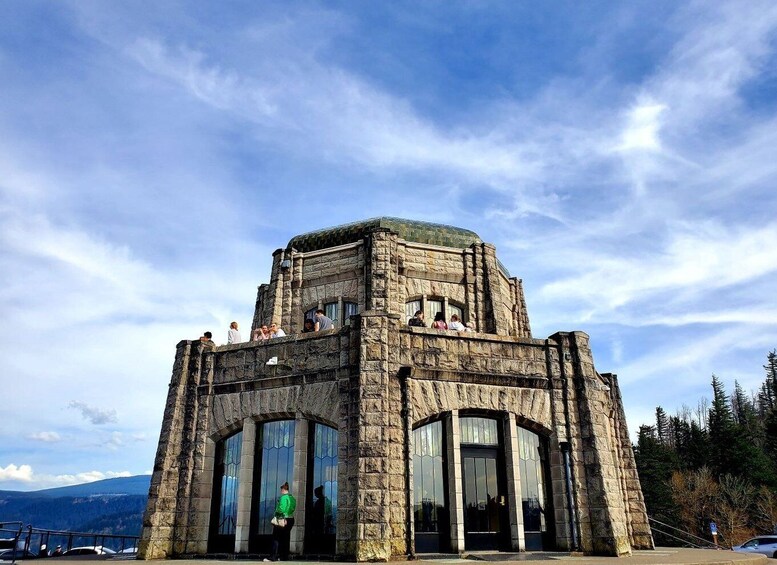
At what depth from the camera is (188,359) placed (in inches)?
583

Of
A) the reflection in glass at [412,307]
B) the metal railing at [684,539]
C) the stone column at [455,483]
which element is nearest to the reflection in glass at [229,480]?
the stone column at [455,483]

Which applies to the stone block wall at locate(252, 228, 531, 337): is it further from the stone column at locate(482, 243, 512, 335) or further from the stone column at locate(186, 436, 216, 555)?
the stone column at locate(186, 436, 216, 555)

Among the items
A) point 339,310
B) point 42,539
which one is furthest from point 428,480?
point 42,539

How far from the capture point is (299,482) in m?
12.9

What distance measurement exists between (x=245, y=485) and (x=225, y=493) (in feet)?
2.47

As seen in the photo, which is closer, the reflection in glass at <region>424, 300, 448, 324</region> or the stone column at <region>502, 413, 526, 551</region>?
the stone column at <region>502, 413, 526, 551</region>

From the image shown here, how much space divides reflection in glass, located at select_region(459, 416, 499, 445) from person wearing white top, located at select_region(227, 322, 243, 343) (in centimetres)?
595

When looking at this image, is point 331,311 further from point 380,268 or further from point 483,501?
point 483,501

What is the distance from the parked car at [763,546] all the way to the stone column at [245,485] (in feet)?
69.5

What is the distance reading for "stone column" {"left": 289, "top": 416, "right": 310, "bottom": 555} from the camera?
1259 centimetres

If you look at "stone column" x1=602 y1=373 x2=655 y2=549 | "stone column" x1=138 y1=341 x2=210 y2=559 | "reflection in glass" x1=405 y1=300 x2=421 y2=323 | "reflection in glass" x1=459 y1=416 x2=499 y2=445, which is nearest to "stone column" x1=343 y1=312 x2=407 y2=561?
"reflection in glass" x1=459 y1=416 x2=499 y2=445

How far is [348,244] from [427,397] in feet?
26.8

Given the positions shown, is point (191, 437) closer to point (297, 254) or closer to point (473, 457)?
point (473, 457)

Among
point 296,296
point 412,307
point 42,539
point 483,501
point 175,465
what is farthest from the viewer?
point 42,539
